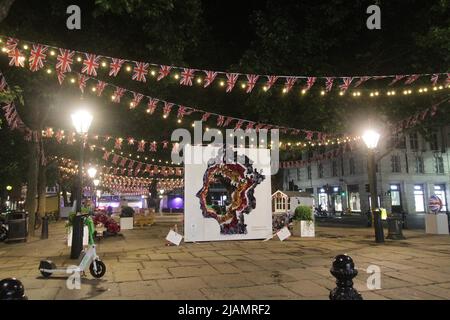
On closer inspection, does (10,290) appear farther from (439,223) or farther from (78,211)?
(439,223)

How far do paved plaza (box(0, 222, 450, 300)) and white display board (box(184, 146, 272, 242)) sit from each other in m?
1.08

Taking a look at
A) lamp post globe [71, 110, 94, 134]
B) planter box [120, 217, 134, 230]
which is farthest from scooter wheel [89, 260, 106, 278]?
planter box [120, 217, 134, 230]

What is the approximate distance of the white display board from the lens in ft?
50.2

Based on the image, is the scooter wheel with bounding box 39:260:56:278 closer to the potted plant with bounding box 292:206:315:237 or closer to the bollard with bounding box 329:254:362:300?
the bollard with bounding box 329:254:362:300

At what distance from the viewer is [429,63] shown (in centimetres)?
1814

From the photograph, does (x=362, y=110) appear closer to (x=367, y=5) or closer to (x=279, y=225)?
(x=367, y=5)

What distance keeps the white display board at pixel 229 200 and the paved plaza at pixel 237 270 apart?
1.08 m

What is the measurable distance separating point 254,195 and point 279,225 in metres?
4.45

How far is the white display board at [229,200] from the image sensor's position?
50.2 ft

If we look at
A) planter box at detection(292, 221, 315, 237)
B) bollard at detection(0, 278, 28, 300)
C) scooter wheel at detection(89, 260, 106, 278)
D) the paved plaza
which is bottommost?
the paved plaza

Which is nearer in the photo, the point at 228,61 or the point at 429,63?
the point at 429,63
